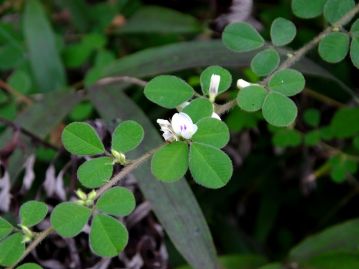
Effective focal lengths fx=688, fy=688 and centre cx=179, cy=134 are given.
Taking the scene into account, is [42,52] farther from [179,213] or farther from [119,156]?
[119,156]

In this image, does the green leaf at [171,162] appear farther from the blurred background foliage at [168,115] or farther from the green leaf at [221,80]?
the blurred background foliage at [168,115]

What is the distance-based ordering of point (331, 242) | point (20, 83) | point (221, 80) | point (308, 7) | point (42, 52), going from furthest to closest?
point (42, 52) → point (20, 83) → point (331, 242) → point (308, 7) → point (221, 80)

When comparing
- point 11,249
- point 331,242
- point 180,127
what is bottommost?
point 331,242

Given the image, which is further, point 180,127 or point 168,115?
point 168,115

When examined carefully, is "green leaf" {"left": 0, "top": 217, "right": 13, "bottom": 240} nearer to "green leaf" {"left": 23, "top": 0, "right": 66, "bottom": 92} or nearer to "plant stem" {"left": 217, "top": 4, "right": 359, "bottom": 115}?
"plant stem" {"left": 217, "top": 4, "right": 359, "bottom": 115}

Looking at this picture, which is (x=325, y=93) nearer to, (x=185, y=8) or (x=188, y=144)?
(x=185, y=8)

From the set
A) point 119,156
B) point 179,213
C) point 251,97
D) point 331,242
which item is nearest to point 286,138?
point 331,242
